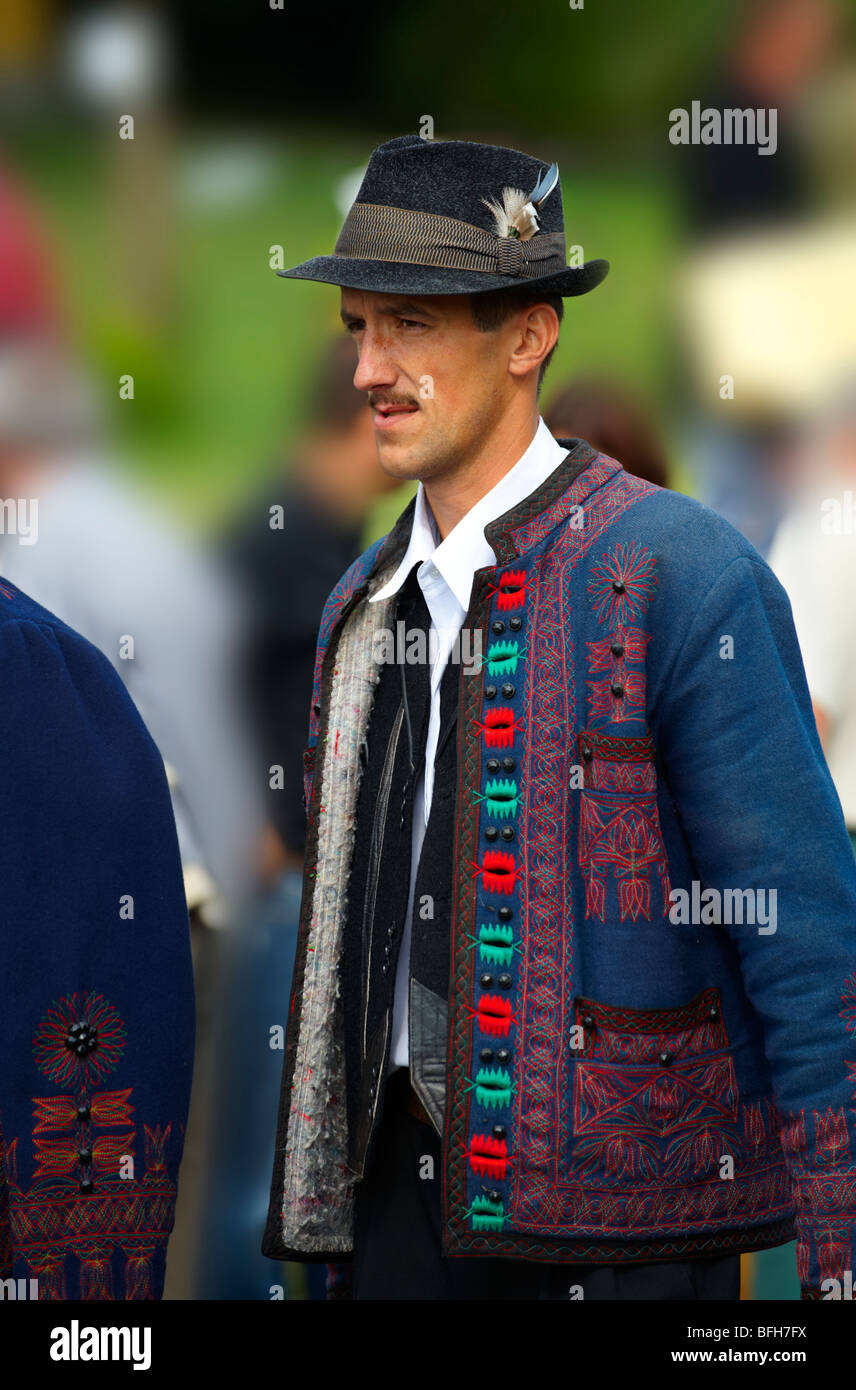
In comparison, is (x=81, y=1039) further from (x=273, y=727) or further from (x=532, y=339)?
(x=273, y=727)

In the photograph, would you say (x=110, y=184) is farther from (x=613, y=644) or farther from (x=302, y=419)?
(x=613, y=644)

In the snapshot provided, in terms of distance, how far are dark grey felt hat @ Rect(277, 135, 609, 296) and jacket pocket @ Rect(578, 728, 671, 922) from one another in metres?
0.66

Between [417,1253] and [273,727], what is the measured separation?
1444 millimetres

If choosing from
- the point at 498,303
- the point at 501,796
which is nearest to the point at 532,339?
the point at 498,303

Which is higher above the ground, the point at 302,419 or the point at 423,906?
the point at 302,419

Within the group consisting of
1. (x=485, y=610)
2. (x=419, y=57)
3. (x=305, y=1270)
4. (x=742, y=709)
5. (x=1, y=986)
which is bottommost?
(x=305, y=1270)

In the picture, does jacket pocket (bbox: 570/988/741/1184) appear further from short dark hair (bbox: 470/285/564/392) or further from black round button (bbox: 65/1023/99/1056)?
short dark hair (bbox: 470/285/564/392)

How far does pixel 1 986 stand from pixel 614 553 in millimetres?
950

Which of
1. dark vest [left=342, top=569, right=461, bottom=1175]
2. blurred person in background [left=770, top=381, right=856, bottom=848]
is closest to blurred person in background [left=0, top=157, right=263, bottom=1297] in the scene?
dark vest [left=342, top=569, right=461, bottom=1175]

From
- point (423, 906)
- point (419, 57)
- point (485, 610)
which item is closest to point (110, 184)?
point (419, 57)

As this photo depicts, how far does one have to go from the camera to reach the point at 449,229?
7.80 feet

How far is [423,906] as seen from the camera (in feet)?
7.55

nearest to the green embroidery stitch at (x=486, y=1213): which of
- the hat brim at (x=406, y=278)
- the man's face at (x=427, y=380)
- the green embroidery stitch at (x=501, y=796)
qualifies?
the green embroidery stitch at (x=501, y=796)

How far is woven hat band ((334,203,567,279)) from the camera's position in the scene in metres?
2.36
